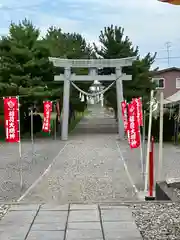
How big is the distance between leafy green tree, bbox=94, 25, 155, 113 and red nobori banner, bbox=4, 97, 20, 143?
16.8 meters

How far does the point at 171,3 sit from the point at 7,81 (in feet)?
67.7

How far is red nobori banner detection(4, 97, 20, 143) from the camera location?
10.5m

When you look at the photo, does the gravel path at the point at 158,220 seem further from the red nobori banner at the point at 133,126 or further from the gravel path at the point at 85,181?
the red nobori banner at the point at 133,126

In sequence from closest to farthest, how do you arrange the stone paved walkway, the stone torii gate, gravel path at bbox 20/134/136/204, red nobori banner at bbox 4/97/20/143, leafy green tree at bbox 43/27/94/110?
the stone paved walkway
gravel path at bbox 20/134/136/204
red nobori banner at bbox 4/97/20/143
the stone torii gate
leafy green tree at bbox 43/27/94/110

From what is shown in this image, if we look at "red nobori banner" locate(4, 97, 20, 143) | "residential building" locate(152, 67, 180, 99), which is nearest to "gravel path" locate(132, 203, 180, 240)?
"red nobori banner" locate(4, 97, 20, 143)

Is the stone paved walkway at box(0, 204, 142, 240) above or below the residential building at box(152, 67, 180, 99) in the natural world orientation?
below

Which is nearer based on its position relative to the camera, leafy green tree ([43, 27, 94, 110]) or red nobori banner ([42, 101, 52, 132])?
red nobori banner ([42, 101, 52, 132])

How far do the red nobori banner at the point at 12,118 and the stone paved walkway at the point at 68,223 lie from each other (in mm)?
4750

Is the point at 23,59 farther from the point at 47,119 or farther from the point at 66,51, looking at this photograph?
the point at 66,51

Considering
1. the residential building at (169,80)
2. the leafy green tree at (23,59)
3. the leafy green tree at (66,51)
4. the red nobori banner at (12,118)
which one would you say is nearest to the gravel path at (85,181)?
the red nobori banner at (12,118)

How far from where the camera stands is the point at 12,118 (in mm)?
10883

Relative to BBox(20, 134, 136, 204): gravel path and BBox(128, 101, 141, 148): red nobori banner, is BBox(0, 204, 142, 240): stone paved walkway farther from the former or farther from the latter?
BBox(128, 101, 141, 148): red nobori banner

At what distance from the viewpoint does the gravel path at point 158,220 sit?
448cm

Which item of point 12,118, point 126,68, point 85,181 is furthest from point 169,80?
point 85,181
